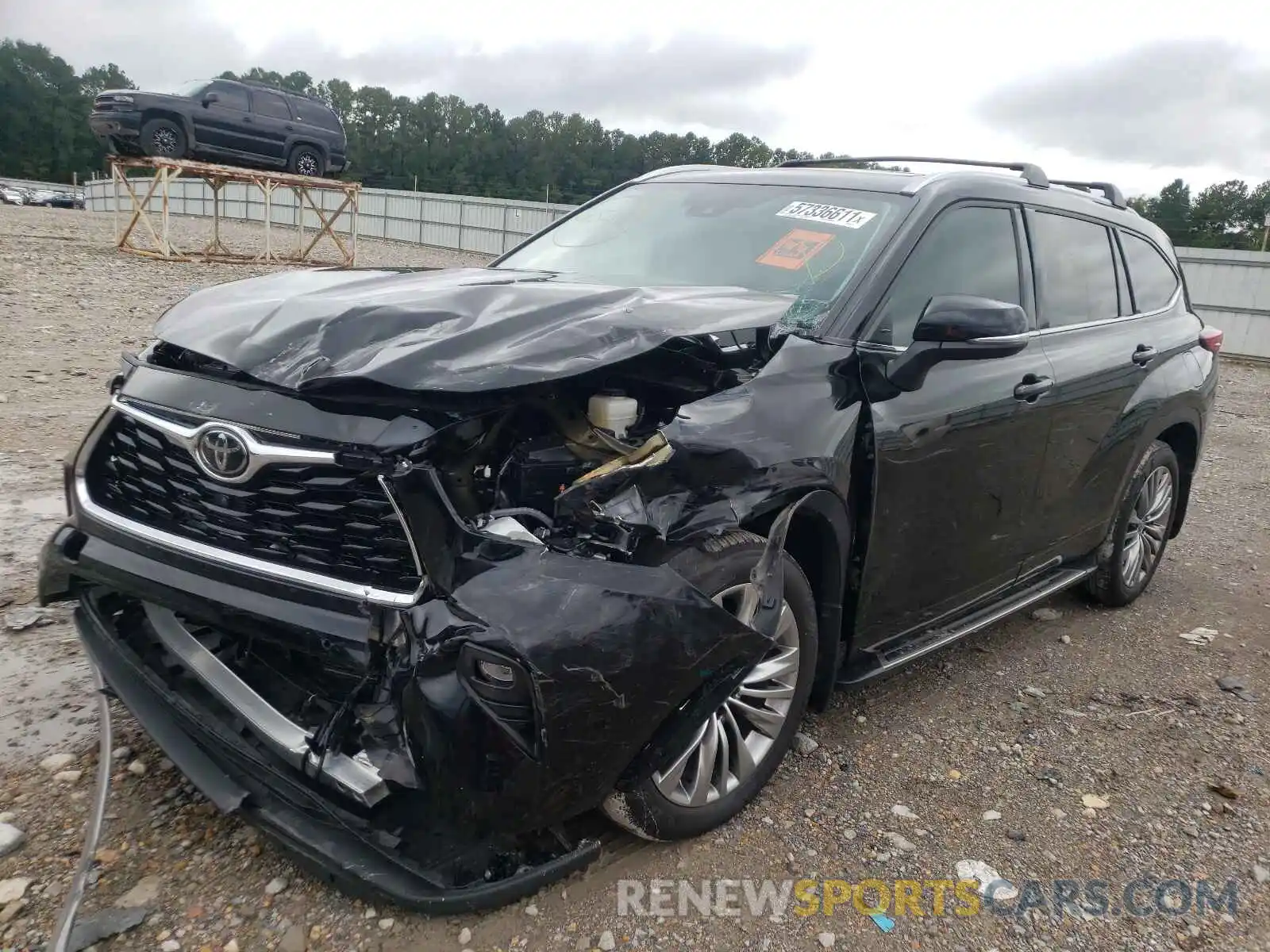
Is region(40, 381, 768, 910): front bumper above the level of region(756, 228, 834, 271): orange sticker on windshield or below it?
below

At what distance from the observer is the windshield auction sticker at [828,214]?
3145 mm

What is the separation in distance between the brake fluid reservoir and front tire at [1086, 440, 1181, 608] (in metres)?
3.00

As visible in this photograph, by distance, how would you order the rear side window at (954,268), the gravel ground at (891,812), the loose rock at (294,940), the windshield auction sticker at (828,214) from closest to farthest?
the loose rock at (294,940)
the gravel ground at (891,812)
the rear side window at (954,268)
the windshield auction sticker at (828,214)

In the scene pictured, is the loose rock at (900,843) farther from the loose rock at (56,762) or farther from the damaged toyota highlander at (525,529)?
the loose rock at (56,762)

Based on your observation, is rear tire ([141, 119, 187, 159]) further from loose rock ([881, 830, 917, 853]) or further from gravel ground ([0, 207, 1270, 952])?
loose rock ([881, 830, 917, 853])

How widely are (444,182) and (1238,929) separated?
72803mm

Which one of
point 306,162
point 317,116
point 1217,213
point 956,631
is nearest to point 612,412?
point 956,631

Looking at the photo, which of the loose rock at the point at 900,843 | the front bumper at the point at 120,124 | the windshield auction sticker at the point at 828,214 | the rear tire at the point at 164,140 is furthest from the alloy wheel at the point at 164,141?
the loose rock at the point at 900,843

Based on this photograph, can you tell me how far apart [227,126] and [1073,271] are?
763 inches

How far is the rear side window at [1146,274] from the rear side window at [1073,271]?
217 millimetres

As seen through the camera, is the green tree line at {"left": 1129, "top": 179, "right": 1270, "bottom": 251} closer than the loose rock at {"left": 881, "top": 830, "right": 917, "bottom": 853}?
No

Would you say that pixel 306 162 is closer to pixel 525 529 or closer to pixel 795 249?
pixel 795 249

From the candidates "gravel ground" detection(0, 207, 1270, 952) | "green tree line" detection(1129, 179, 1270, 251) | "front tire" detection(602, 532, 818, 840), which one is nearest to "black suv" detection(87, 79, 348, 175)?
"gravel ground" detection(0, 207, 1270, 952)

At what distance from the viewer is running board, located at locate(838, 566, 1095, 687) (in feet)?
9.66
